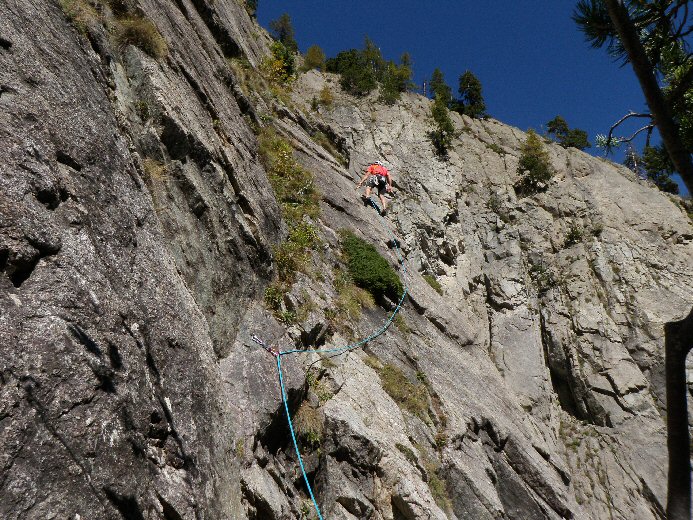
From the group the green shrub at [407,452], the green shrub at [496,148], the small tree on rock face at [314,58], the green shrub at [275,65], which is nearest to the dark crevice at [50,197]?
the green shrub at [407,452]

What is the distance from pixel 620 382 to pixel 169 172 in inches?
802

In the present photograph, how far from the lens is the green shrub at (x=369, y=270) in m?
14.0

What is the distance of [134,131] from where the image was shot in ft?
27.0

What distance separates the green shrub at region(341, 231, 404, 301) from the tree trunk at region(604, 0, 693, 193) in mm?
10821

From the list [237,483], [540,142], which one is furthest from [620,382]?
[237,483]

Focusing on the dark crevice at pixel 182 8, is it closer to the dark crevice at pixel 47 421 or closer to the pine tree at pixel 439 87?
the dark crevice at pixel 47 421

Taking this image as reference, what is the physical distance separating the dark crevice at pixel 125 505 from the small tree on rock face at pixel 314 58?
126 feet

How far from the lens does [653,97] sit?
3336mm

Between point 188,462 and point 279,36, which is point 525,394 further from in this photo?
point 279,36

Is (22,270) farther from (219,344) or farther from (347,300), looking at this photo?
(347,300)

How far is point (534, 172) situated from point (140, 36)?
25619mm

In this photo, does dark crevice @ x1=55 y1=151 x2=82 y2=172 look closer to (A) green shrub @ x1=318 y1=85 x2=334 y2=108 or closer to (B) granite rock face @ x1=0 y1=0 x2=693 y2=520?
(B) granite rock face @ x1=0 y1=0 x2=693 y2=520

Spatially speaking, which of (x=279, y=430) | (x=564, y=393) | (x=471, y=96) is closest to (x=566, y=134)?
(x=471, y=96)

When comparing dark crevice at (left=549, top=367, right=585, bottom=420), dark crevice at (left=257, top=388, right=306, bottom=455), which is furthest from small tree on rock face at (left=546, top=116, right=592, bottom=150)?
dark crevice at (left=257, top=388, right=306, bottom=455)
